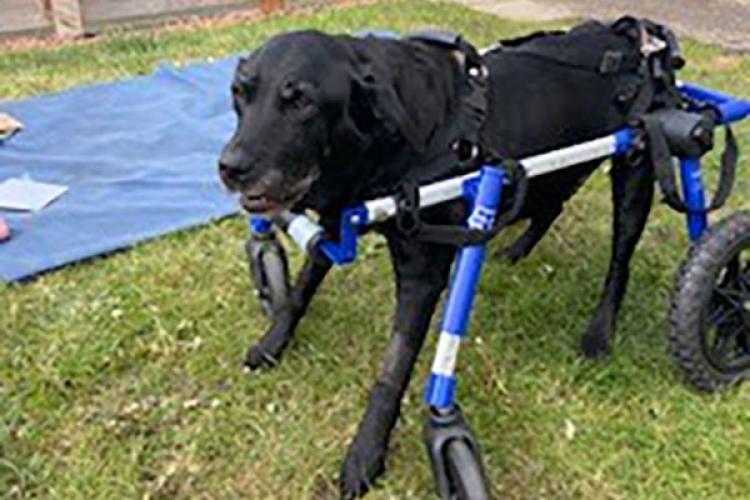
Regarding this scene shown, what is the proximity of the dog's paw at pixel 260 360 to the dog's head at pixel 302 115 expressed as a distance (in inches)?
32.2

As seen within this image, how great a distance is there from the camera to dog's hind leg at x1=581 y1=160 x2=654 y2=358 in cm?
262

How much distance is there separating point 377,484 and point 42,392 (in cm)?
97

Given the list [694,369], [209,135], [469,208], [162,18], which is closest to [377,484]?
[469,208]

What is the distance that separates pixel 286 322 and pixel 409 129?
921 millimetres

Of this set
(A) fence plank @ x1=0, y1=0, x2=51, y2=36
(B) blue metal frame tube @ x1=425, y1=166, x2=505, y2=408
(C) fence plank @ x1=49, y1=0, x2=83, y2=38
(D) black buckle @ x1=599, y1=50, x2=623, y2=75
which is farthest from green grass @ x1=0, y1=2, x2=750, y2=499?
(A) fence plank @ x1=0, y1=0, x2=51, y2=36

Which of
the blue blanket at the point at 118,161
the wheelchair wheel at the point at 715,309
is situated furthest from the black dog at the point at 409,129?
the blue blanket at the point at 118,161

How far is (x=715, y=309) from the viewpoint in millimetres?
2531

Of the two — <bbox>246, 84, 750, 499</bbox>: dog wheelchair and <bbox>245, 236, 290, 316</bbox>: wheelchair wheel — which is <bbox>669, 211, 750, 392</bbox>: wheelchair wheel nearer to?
<bbox>246, 84, 750, 499</bbox>: dog wheelchair

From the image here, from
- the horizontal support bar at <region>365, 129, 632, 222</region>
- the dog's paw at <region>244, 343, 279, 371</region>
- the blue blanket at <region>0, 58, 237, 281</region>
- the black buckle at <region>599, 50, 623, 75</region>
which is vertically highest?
the black buckle at <region>599, 50, 623, 75</region>

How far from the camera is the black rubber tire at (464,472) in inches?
83.5

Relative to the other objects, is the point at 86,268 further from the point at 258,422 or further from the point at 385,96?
the point at 385,96

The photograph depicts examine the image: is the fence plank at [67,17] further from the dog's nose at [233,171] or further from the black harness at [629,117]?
the dog's nose at [233,171]

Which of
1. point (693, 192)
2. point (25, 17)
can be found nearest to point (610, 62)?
point (693, 192)

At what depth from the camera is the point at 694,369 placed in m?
2.50
